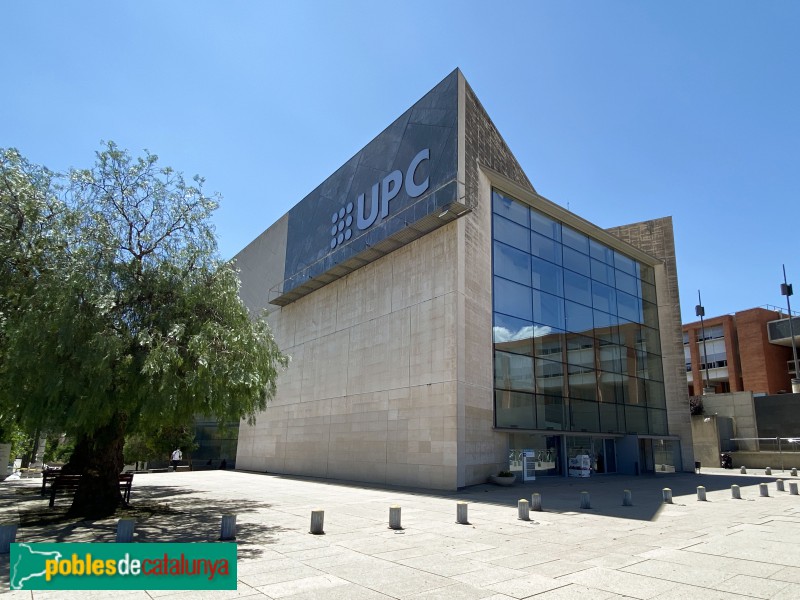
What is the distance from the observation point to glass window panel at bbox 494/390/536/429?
2295 centimetres

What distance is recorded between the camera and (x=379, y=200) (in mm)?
27766

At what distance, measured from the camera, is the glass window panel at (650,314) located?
3450 cm

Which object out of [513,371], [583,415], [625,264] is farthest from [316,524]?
[625,264]

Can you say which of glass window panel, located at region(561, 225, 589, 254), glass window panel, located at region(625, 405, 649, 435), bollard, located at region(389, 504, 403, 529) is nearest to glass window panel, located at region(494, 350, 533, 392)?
glass window panel, located at region(561, 225, 589, 254)

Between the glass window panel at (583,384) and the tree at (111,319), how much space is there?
17495mm

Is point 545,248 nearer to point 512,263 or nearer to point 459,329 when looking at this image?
point 512,263

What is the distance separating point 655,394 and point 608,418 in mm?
7090

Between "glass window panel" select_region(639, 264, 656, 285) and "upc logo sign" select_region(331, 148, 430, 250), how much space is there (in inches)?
756

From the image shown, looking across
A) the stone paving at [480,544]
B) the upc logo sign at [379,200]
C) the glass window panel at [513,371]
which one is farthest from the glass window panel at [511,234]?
the stone paving at [480,544]

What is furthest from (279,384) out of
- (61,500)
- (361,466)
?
(61,500)

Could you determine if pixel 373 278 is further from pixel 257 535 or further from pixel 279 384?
pixel 257 535

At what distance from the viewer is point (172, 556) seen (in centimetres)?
775

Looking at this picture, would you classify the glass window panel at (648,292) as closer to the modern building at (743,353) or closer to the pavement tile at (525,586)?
the modern building at (743,353)

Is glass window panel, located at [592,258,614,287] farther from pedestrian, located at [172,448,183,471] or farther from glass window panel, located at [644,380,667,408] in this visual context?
pedestrian, located at [172,448,183,471]
